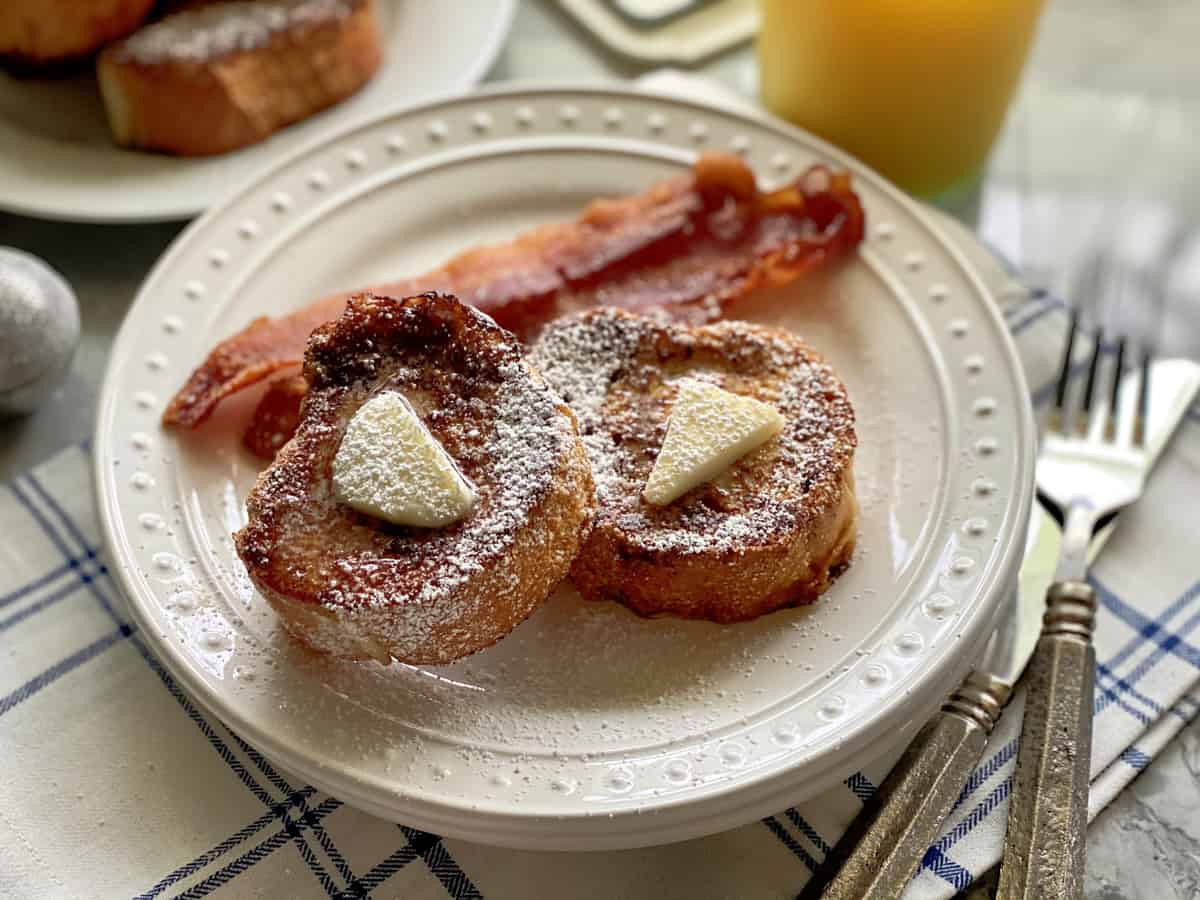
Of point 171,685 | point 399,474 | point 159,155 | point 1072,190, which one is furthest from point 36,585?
point 1072,190

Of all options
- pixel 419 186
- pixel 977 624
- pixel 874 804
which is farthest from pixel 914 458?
pixel 419 186

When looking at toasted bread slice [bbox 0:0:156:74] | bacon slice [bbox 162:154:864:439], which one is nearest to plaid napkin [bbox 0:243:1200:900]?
bacon slice [bbox 162:154:864:439]

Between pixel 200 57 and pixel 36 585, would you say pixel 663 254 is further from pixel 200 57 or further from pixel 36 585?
pixel 36 585

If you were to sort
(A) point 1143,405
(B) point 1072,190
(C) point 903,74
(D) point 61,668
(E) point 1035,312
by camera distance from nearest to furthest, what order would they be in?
(D) point 61,668 < (A) point 1143,405 < (E) point 1035,312 < (C) point 903,74 < (B) point 1072,190

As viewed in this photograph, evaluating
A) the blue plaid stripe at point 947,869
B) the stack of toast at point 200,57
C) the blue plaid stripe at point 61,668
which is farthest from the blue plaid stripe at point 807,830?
the stack of toast at point 200,57

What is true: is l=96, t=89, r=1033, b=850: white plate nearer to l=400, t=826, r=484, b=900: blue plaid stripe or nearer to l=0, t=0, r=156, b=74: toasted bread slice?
l=400, t=826, r=484, b=900: blue plaid stripe

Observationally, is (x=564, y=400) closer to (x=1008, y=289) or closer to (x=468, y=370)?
(x=468, y=370)

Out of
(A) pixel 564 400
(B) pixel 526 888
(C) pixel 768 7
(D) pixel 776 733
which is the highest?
(C) pixel 768 7
